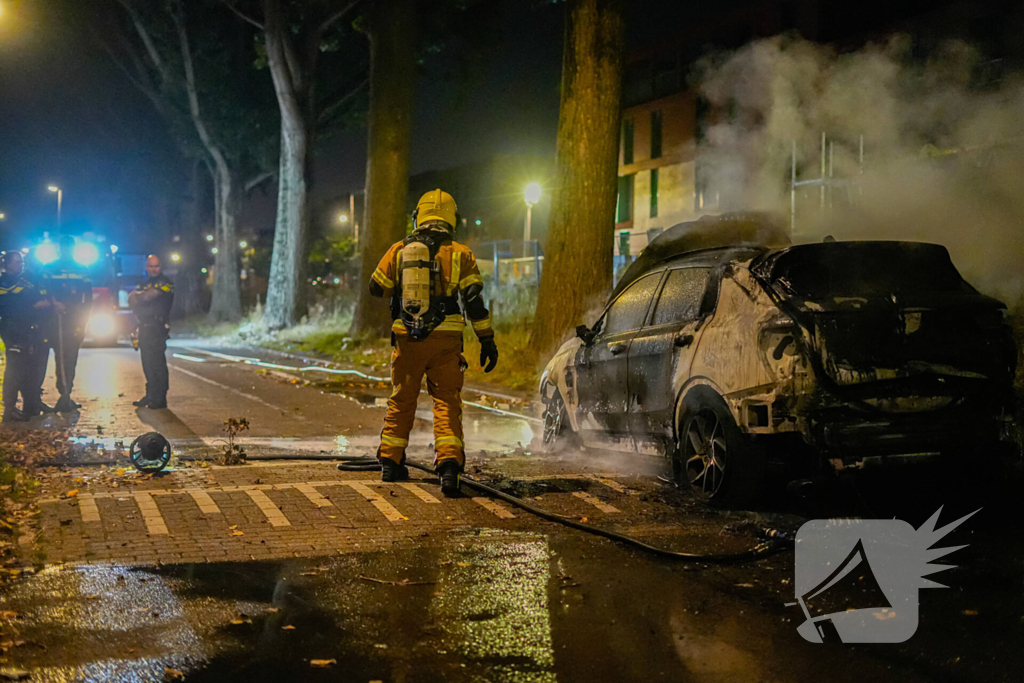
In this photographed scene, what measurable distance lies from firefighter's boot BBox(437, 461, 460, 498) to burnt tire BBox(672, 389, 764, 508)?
141 cm

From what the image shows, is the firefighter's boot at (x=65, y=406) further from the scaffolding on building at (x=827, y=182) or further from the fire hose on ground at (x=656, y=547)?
the scaffolding on building at (x=827, y=182)

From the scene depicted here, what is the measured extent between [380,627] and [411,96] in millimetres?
19238

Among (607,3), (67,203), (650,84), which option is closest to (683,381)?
(607,3)

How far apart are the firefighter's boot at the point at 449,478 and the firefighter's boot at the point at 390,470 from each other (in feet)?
1.71

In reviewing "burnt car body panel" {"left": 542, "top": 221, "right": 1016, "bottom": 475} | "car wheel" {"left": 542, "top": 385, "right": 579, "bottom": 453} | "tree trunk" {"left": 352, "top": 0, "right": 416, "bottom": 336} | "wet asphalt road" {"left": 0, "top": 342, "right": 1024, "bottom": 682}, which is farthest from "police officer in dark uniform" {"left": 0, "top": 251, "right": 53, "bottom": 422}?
"tree trunk" {"left": 352, "top": 0, "right": 416, "bottom": 336}

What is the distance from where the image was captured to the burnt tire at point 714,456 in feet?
19.0

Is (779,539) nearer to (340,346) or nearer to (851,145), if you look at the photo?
(851,145)

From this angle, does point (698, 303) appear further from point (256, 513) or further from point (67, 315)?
point (67, 315)

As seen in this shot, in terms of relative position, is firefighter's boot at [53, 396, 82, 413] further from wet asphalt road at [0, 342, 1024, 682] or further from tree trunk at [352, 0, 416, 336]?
tree trunk at [352, 0, 416, 336]

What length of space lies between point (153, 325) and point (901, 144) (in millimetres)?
10054

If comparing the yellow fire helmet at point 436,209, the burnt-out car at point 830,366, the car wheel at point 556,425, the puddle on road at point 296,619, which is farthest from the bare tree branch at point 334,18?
the puddle on road at point 296,619

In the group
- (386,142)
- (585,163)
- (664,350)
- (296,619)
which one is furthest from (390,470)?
(386,142)

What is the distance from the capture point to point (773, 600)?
4473mm

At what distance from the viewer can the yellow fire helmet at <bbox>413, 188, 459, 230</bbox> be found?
6.88 meters
